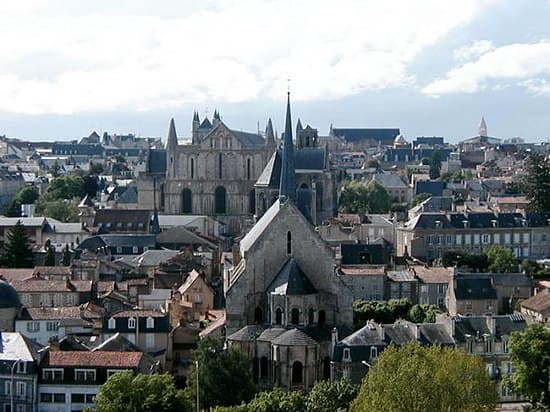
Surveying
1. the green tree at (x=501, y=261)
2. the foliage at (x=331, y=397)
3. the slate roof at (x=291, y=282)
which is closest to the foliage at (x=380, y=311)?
the slate roof at (x=291, y=282)

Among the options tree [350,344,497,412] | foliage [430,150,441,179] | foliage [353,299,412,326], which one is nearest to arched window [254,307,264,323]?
foliage [353,299,412,326]

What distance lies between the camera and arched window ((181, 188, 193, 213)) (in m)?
118

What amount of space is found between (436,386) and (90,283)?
33.7m

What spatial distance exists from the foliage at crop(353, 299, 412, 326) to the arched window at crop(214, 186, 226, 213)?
4930cm

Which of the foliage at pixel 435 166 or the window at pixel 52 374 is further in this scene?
the foliage at pixel 435 166

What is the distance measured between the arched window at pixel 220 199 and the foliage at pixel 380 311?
162 ft

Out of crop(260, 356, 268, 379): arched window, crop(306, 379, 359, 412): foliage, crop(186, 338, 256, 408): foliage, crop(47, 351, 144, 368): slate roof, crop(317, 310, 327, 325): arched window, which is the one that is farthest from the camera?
crop(317, 310, 327, 325): arched window

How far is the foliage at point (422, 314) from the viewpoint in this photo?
213 ft

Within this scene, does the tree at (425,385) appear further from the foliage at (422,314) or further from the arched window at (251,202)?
the arched window at (251,202)

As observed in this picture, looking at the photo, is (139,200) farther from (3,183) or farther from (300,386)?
(300,386)

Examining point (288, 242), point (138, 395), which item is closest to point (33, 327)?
point (288, 242)

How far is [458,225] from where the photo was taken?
308 feet

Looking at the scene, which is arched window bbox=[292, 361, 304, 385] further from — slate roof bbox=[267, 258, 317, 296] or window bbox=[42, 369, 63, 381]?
window bbox=[42, 369, 63, 381]

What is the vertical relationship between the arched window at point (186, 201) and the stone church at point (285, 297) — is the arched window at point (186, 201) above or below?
above
